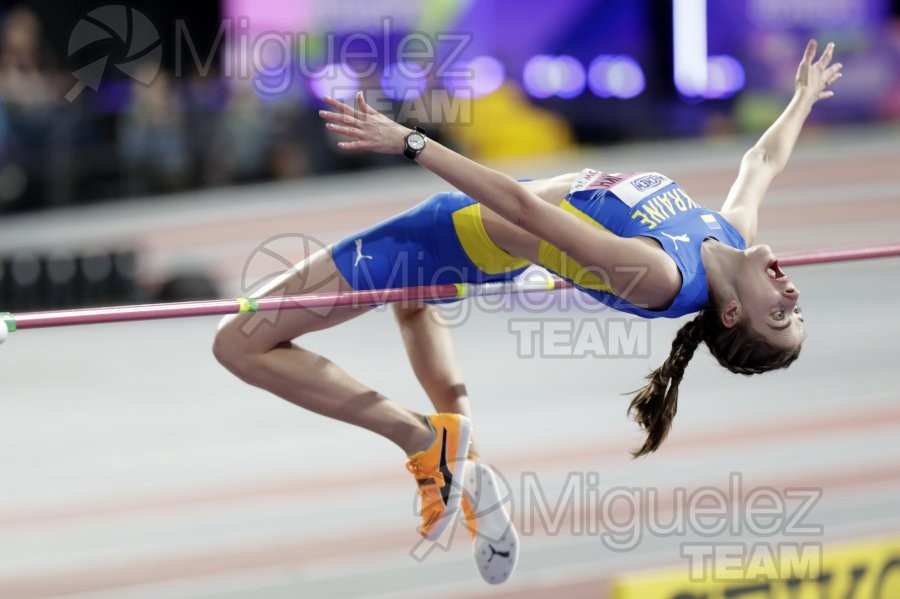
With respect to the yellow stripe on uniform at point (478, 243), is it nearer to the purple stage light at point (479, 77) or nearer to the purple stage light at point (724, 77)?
the purple stage light at point (479, 77)

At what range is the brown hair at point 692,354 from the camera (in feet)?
11.0

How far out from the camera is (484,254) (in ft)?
11.7

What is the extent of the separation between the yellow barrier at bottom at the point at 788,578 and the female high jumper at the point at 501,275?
0.44 m

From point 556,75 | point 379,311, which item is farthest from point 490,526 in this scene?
point 556,75

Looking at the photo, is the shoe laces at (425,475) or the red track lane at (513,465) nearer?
the shoe laces at (425,475)

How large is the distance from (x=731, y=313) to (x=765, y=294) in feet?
0.38

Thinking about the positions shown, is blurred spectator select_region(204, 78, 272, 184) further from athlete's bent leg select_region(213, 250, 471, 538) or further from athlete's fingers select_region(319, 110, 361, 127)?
athlete's fingers select_region(319, 110, 361, 127)

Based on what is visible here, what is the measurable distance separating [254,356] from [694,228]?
1339 millimetres

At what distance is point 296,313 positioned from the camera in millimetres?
3428

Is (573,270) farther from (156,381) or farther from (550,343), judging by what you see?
(550,343)

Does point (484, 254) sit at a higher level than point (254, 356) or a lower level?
higher

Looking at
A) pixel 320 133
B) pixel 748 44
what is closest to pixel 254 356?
pixel 320 133

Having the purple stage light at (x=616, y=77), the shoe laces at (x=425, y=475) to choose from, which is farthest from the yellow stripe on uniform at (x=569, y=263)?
the purple stage light at (x=616, y=77)

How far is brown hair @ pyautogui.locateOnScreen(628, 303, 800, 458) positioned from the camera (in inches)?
131
